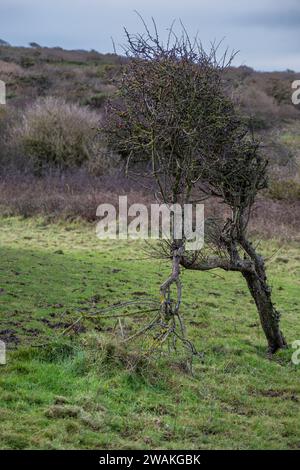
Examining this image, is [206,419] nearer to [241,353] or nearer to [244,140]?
[241,353]

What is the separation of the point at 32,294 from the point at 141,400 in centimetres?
494

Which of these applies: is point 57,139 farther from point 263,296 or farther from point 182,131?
point 182,131

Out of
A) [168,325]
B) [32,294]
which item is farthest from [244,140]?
[32,294]

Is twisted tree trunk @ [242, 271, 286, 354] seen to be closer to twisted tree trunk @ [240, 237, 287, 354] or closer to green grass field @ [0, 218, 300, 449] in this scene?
twisted tree trunk @ [240, 237, 287, 354]

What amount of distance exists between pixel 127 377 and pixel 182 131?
2.85m

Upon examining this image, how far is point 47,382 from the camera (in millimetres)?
7277

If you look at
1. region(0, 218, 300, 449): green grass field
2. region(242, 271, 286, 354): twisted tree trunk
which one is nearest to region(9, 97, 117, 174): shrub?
region(0, 218, 300, 449): green grass field

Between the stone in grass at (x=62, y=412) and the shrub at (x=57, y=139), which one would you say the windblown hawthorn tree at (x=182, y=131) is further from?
the shrub at (x=57, y=139)

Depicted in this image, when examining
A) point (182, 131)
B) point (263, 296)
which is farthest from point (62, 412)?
point (263, 296)

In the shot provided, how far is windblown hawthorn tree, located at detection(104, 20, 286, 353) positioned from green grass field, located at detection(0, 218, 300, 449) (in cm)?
95

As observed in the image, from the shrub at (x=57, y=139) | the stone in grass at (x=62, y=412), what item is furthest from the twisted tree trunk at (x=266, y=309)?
the shrub at (x=57, y=139)

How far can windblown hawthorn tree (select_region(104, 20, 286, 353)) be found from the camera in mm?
7438

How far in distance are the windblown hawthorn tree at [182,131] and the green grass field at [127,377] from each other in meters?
0.95

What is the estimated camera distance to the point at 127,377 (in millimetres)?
7496
